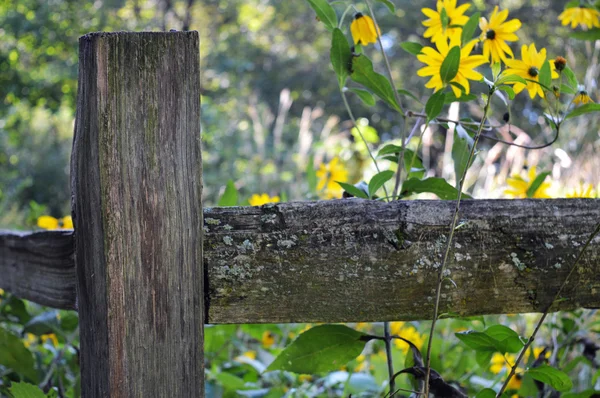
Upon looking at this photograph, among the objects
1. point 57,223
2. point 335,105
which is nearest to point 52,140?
point 335,105

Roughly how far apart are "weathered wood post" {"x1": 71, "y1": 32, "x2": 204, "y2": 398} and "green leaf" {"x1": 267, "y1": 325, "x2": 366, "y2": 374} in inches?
7.2

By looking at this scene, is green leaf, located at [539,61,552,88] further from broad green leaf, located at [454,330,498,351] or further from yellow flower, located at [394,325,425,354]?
yellow flower, located at [394,325,425,354]

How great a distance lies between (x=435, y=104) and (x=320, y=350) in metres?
0.40

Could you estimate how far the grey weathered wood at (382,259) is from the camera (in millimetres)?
835

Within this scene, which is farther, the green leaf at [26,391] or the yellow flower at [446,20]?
the yellow flower at [446,20]

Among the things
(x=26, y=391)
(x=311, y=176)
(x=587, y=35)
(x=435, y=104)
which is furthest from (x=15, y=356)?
(x=587, y=35)

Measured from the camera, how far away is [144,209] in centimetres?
78

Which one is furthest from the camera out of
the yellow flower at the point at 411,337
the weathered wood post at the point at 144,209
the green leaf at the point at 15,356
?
the yellow flower at the point at 411,337

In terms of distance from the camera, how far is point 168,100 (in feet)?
2.58

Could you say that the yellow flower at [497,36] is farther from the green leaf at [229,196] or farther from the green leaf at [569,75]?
the green leaf at [229,196]

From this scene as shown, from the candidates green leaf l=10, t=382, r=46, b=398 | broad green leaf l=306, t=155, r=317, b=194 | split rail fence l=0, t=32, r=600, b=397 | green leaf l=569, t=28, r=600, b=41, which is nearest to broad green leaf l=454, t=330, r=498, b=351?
split rail fence l=0, t=32, r=600, b=397

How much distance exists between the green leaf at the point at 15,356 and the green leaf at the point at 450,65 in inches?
38.8

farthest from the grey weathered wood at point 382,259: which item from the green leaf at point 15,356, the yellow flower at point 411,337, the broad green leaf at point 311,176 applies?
the yellow flower at point 411,337

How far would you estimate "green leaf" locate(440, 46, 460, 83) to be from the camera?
92cm
